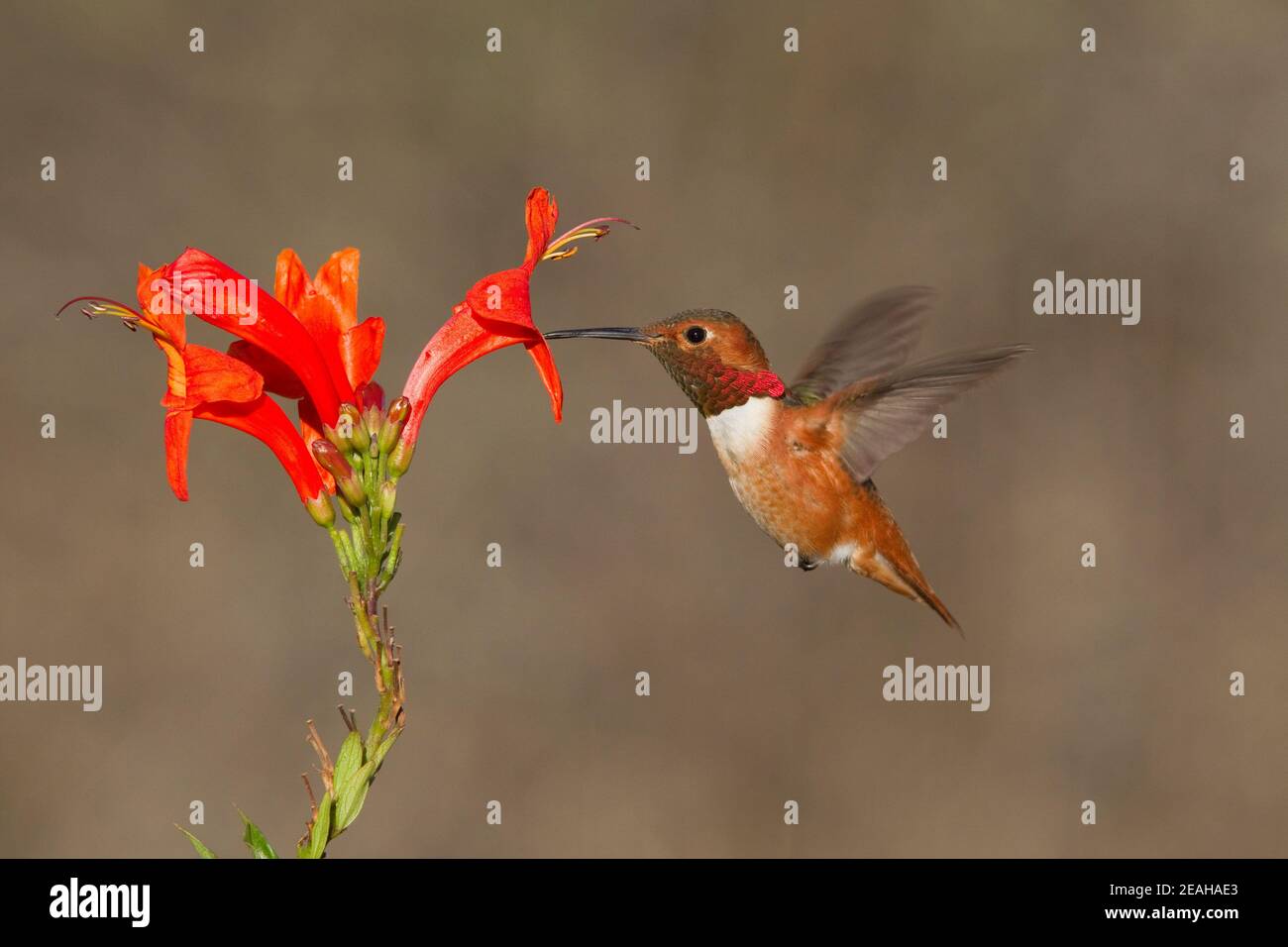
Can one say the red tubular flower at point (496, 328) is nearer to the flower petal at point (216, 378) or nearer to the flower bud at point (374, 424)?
the flower bud at point (374, 424)

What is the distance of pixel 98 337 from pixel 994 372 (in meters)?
5.16

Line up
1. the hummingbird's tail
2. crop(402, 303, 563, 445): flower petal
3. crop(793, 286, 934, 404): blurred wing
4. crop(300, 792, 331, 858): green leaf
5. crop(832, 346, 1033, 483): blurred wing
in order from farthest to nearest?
the hummingbird's tail, crop(793, 286, 934, 404): blurred wing, crop(832, 346, 1033, 483): blurred wing, crop(402, 303, 563, 445): flower petal, crop(300, 792, 331, 858): green leaf

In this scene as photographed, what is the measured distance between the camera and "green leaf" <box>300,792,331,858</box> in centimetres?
157

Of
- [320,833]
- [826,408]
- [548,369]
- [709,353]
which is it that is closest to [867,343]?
[826,408]

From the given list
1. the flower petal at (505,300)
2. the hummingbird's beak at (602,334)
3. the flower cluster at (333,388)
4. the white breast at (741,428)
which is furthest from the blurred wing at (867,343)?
the flower petal at (505,300)

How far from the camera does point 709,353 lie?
215 centimetres

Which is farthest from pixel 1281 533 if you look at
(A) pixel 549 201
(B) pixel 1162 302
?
(A) pixel 549 201

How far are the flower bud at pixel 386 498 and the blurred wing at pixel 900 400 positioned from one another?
3.21 ft

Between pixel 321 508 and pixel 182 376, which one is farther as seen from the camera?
pixel 321 508

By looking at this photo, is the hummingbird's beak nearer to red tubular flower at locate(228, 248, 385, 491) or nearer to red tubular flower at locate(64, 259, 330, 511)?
→ red tubular flower at locate(228, 248, 385, 491)

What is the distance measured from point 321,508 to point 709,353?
0.71m

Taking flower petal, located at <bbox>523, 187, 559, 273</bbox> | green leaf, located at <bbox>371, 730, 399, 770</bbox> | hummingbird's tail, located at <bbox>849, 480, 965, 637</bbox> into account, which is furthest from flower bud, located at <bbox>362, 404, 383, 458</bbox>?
hummingbird's tail, located at <bbox>849, 480, 965, 637</bbox>

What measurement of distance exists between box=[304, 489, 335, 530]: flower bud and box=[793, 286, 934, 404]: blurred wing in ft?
3.64

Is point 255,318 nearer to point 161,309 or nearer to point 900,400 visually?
point 161,309
